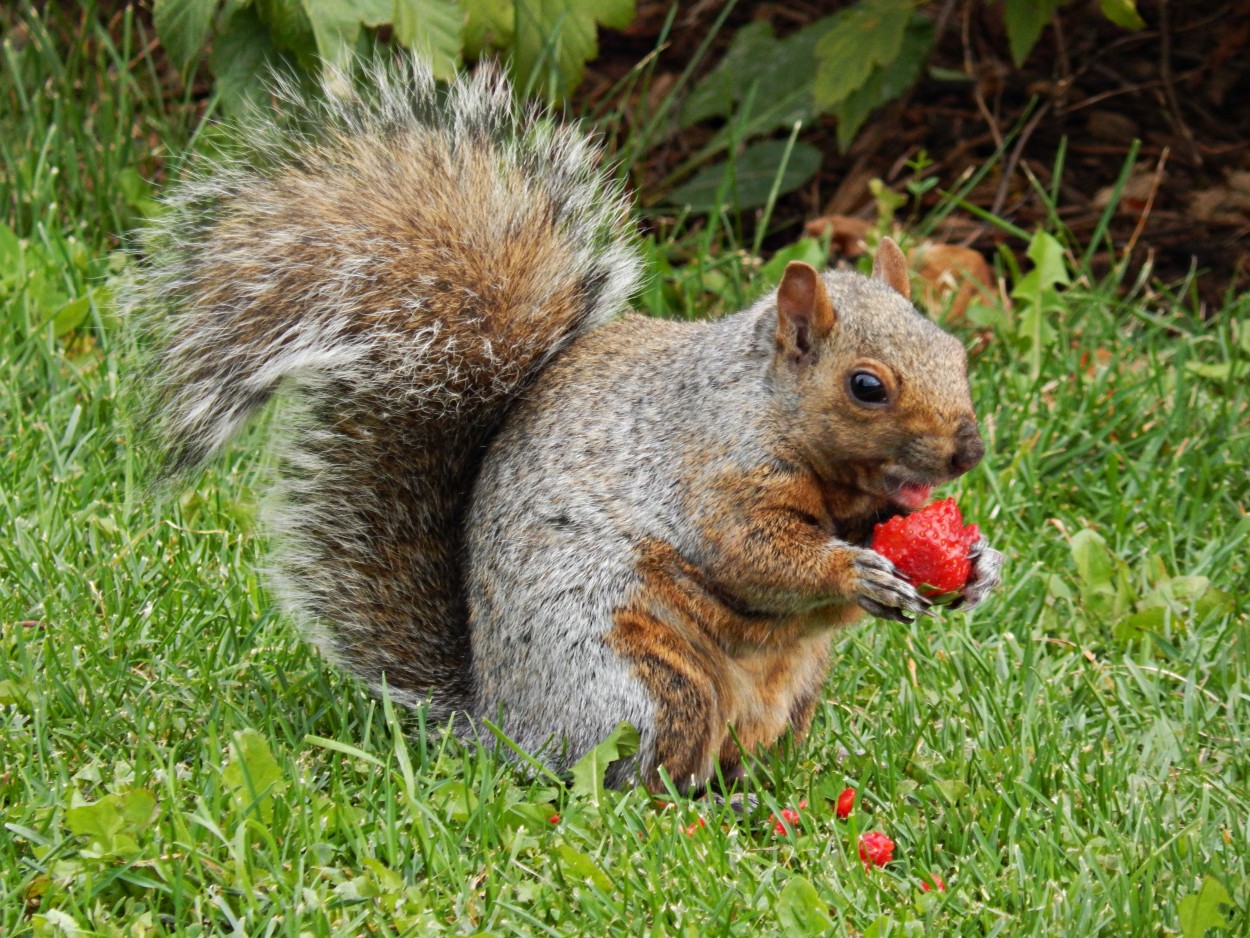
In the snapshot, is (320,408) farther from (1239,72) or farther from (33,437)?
(1239,72)

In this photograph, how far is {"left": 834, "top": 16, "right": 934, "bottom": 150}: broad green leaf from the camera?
3.79 m

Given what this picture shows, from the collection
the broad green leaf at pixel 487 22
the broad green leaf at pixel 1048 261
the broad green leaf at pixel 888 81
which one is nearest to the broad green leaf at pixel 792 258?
the broad green leaf at pixel 888 81

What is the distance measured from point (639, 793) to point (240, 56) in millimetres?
1728

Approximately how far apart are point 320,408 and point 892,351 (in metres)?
0.80

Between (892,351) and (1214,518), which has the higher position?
(892,351)

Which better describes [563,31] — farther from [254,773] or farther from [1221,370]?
[254,773]

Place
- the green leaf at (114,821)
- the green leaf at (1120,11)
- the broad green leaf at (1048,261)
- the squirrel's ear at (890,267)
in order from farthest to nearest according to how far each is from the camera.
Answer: the broad green leaf at (1048,261), the green leaf at (1120,11), the squirrel's ear at (890,267), the green leaf at (114,821)

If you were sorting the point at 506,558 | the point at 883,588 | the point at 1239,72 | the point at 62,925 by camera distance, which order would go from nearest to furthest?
1. the point at 62,925
2. the point at 883,588
3. the point at 506,558
4. the point at 1239,72

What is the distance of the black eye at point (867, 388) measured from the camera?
6.86ft

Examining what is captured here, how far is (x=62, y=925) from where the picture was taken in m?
1.68

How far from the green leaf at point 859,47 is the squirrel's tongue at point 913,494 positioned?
65.9 inches

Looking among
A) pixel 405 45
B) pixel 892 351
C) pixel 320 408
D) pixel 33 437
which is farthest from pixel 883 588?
pixel 33 437

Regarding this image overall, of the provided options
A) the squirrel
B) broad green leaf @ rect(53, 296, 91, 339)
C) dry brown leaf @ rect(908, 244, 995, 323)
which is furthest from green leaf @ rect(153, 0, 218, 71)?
dry brown leaf @ rect(908, 244, 995, 323)

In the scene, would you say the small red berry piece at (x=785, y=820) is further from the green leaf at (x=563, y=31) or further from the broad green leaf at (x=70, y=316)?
the broad green leaf at (x=70, y=316)
